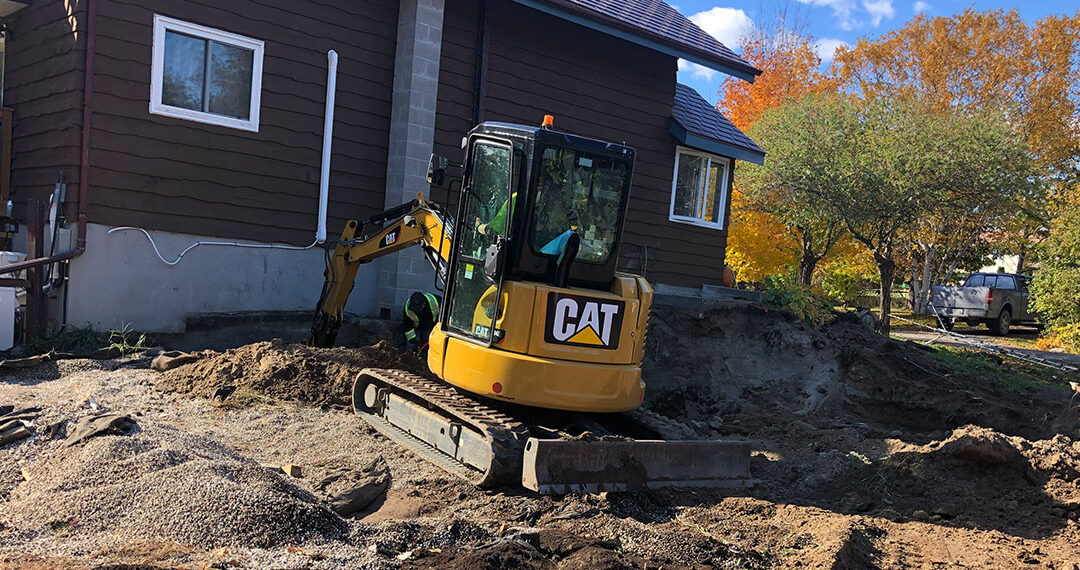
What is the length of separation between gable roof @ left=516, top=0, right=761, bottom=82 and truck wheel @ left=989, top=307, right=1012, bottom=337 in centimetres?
1513

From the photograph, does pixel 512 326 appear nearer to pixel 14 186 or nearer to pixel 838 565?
pixel 838 565

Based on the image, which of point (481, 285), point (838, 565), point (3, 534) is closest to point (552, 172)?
point (481, 285)

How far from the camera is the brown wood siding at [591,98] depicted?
12609 millimetres

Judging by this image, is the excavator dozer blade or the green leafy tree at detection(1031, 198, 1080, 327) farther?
the green leafy tree at detection(1031, 198, 1080, 327)

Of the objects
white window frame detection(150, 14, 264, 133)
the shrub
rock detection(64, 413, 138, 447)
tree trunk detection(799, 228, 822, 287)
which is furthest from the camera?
tree trunk detection(799, 228, 822, 287)

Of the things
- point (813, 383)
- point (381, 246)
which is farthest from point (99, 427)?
point (813, 383)

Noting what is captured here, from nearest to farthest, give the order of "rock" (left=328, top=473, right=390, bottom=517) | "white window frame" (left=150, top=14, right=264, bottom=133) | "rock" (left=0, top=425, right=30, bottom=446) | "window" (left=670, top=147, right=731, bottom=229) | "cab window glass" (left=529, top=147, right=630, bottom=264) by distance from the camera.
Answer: "rock" (left=328, top=473, right=390, bottom=517), "rock" (left=0, top=425, right=30, bottom=446), "cab window glass" (left=529, top=147, right=630, bottom=264), "white window frame" (left=150, top=14, right=264, bottom=133), "window" (left=670, top=147, right=731, bottom=229)

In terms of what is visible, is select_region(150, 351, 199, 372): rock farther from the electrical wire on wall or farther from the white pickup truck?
the white pickup truck

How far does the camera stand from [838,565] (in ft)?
16.5

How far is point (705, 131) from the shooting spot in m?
16.0

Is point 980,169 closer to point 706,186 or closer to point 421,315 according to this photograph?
point 706,186

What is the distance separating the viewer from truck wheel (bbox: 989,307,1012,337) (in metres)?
25.8

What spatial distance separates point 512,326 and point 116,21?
668 cm

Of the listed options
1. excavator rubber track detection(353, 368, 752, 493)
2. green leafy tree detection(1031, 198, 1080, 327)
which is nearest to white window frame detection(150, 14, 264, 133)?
excavator rubber track detection(353, 368, 752, 493)
